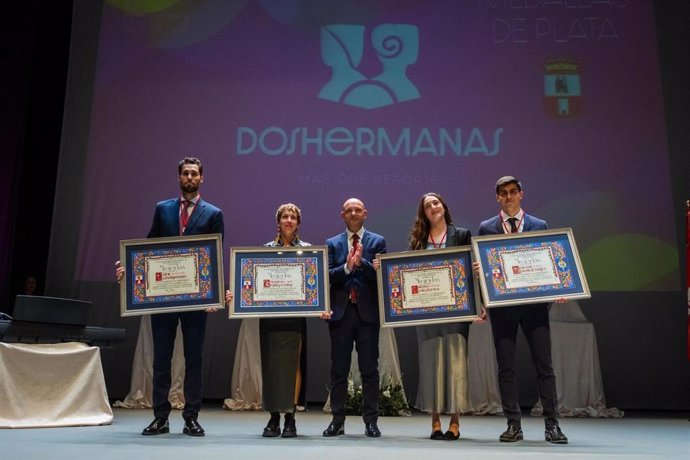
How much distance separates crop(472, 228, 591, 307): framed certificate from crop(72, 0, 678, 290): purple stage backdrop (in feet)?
8.00

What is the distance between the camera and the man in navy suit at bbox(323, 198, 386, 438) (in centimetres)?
356

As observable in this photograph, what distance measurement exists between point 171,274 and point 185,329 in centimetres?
32

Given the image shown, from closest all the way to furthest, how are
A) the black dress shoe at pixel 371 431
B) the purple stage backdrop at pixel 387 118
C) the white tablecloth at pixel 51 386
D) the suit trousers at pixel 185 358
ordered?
1. the suit trousers at pixel 185 358
2. the black dress shoe at pixel 371 431
3. the white tablecloth at pixel 51 386
4. the purple stage backdrop at pixel 387 118

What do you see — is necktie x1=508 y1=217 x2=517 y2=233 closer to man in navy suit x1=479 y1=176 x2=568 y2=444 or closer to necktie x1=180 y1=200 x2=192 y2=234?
man in navy suit x1=479 y1=176 x2=568 y2=444

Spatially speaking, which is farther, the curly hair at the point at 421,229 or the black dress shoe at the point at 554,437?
the curly hair at the point at 421,229

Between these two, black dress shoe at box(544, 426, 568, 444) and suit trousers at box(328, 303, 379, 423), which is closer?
black dress shoe at box(544, 426, 568, 444)

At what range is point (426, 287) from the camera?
3.49 meters

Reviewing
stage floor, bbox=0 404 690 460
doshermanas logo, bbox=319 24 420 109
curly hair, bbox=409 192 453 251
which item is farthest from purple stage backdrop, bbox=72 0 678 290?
curly hair, bbox=409 192 453 251

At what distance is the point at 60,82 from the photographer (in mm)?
6781

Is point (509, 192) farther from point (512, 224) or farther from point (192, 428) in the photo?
point (192, 428)

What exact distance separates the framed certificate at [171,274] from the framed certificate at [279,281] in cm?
12

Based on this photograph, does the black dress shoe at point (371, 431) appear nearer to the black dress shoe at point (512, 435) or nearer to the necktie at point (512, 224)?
the black dress shoe at point (512, 435)

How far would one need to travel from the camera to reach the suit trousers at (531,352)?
336 cm

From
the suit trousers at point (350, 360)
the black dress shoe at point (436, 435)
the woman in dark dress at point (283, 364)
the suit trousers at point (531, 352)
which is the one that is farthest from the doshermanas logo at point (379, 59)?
the black dress shoe at point (436, 435)
